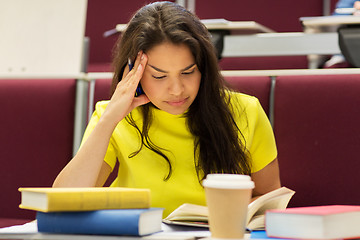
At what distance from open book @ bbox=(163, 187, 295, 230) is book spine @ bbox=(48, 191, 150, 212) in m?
0.13

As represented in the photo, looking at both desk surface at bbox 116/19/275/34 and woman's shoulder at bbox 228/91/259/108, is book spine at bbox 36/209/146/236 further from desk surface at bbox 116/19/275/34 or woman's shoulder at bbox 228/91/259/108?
desk surface at bbox 116/19/275/34

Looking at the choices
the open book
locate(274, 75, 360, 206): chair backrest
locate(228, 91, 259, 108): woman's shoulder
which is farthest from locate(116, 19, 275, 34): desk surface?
the open book

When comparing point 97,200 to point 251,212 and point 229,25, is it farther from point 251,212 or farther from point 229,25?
point 229,25

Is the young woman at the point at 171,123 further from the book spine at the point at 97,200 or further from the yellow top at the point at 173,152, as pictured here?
the book spine at the point at 97,200

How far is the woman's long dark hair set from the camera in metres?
1.38

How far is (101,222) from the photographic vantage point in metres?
0.83

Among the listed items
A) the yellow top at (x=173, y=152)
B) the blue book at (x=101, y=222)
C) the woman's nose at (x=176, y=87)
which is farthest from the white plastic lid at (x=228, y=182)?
the yellow top at (x=173, y=152)

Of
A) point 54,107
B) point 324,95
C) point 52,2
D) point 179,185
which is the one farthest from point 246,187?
point 52,2

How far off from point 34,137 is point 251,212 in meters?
1.13

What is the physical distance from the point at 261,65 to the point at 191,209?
2.23 metres

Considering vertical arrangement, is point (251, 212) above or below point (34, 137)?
above

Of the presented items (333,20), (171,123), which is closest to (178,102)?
(171,123)

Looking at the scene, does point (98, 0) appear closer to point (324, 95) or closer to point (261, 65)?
point (261, 65)

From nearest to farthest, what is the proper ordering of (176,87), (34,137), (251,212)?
(251,212) < (176,87) < (34,137)
